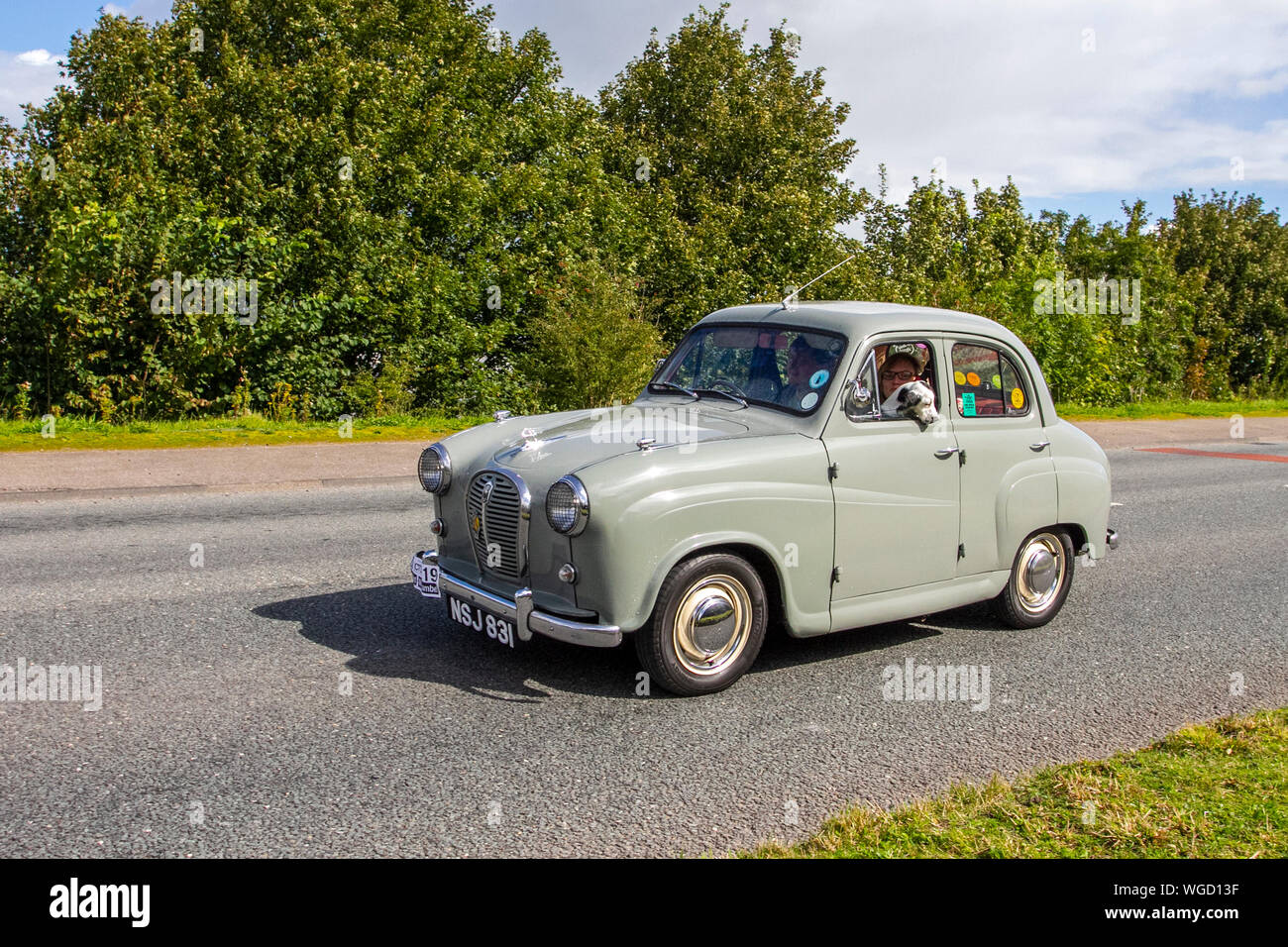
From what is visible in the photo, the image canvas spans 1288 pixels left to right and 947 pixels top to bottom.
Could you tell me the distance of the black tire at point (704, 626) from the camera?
514 cm

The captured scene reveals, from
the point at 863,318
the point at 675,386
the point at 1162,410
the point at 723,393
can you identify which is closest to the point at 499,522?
the point at 723,393

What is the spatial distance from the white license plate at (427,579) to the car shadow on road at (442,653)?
36cm

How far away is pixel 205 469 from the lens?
40.7 feet

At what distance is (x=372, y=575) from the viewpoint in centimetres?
767

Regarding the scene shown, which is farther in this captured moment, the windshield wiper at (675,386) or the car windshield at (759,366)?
the windshield wiper at (675,386)

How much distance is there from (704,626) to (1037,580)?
8.77ft

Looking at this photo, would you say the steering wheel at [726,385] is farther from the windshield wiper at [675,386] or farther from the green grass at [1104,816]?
the green grass at [1104,816]

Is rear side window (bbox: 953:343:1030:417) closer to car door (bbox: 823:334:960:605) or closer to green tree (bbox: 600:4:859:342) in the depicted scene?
car door (bbox: 823:334:960:605)

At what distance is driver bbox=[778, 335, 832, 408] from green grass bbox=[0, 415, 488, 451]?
10.2 meters

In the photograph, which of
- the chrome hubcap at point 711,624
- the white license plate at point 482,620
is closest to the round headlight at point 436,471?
the white license plate at point 482,620

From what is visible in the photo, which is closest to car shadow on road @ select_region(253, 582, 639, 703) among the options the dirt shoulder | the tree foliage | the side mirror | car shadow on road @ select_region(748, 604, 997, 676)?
car shadow on road @ select_region(748, 604, 997, 676)

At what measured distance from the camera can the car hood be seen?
17.8ft

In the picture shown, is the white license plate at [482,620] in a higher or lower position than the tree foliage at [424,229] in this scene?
lower

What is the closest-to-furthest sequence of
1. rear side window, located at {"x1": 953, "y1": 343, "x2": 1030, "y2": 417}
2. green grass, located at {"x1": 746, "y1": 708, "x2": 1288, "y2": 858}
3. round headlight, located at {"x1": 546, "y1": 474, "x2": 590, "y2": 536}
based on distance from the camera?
green grass, located at {"x1": 746, "y1": 708, "x2": 1288, "y2": 858} < round headlight, located at {"x1": 546, "y1": 474, "x2": 590, "y2": 536} < rear side window, located at {"x1": 953, "y1": 343, "x2": 1030, "y2": 417}
